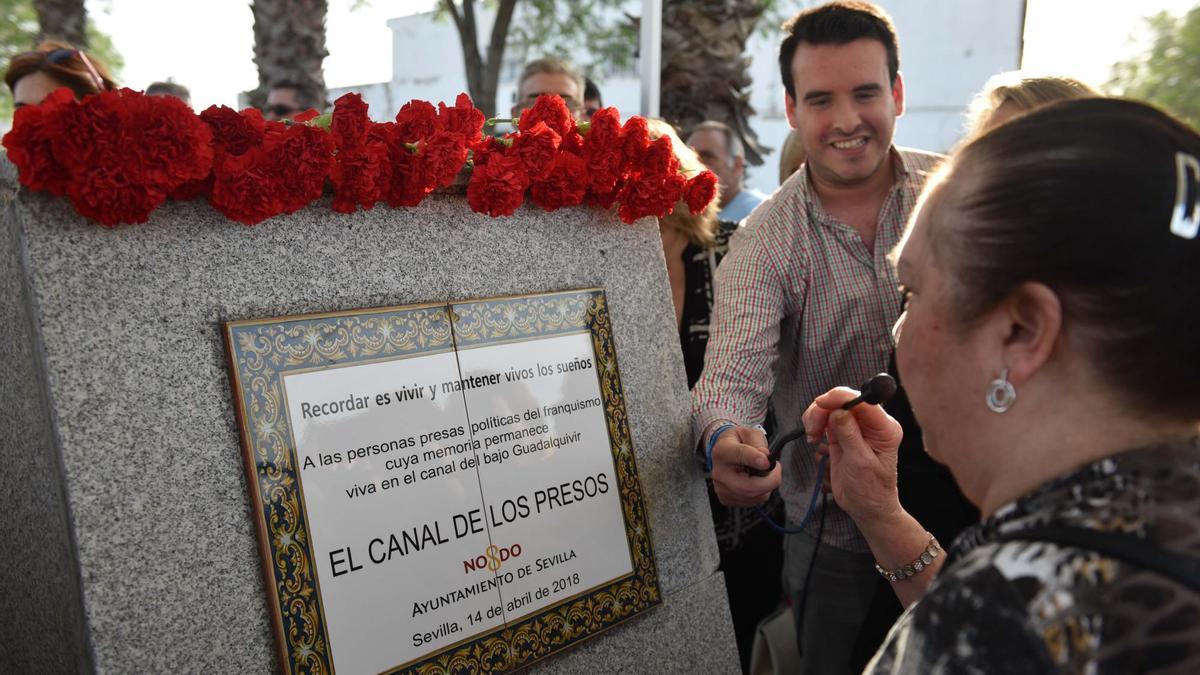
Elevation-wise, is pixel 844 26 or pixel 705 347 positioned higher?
pixel 844 26

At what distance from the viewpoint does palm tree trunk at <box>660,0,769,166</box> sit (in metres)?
6.29

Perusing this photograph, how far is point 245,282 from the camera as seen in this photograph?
1576 millimetres

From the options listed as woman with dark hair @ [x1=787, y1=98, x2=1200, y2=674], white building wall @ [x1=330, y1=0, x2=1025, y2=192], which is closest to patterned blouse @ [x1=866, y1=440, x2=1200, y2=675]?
woman with dark hair @ [x1=787, y1=98, x2=1200, y2=674]

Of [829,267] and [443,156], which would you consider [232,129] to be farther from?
[829,267]

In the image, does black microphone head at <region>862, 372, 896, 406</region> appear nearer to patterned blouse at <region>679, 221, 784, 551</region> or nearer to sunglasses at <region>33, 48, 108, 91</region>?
patterned blouse at <region>679, 221, 784, 551</region>

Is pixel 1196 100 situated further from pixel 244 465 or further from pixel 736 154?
pixel 244 465

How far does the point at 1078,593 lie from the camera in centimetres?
91

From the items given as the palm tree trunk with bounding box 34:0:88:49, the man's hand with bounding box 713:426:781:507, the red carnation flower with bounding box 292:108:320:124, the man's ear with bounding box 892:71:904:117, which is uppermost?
the palm tree trunk with bounding box 34:0:88:49

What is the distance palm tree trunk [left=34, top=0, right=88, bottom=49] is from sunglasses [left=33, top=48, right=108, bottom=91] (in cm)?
530

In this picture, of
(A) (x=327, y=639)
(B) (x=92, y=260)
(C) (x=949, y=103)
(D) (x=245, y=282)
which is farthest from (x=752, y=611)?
(C) (x=949, y=103)

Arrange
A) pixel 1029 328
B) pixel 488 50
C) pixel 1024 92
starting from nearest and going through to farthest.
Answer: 1. pixel 1029 328
2. pixel 1024 92
3. pixel 488 50

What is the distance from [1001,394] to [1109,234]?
238mm

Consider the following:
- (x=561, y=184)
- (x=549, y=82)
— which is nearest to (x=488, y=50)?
(x=549, y=82)

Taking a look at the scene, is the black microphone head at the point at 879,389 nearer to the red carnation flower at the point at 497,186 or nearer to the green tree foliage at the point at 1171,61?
the red carnation flower at the point at 497,186
